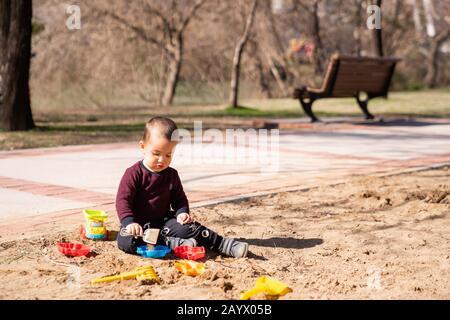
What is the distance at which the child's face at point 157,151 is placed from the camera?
16.9 feet

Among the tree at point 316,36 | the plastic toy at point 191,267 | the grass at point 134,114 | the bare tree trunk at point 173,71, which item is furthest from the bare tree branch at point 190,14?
the plastic toy at point 191,267

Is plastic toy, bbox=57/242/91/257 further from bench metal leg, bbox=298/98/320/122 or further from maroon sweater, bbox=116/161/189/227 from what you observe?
bench metal leg, bbox=298/98/320/122

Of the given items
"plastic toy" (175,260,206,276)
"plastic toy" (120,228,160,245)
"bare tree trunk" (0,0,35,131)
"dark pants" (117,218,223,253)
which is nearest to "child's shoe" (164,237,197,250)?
"dark pants" (117,218,223,253)

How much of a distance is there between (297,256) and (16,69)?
8.01 metres

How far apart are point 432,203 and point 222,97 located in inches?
648

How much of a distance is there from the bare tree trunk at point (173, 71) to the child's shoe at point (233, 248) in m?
16.5

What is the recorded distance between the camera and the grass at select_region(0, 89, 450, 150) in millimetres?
11367

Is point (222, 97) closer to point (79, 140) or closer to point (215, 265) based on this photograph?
point (79, 140)

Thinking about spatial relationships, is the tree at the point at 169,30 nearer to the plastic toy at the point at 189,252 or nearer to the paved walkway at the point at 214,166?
the paved walkway at the point at 214,166

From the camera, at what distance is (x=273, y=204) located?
673 centimetres

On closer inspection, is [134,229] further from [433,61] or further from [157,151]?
[433,61]
